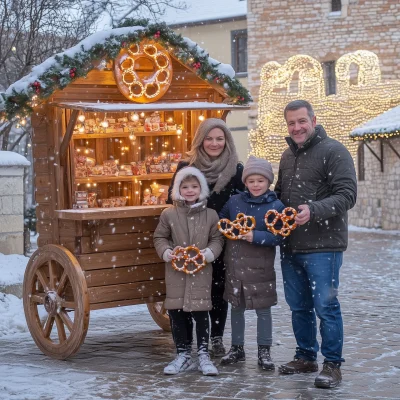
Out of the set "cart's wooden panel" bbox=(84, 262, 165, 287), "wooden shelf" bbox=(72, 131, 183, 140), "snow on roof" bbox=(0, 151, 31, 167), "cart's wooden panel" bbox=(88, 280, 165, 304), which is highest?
"wooden shelf" bbox=(72, 131, 183, 140)

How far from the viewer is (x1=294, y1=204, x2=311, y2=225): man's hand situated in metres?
6.30

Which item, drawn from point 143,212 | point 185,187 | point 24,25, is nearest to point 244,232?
point 185,187

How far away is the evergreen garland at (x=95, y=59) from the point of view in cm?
755

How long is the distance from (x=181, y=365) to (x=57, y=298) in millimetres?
1315

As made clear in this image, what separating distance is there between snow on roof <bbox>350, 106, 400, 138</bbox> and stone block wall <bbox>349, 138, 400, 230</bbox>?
611 millimetres

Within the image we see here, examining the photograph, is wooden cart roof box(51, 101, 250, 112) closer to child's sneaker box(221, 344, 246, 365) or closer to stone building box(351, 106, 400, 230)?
child's sneaker box(221, 344, 246, 365)

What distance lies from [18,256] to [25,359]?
3707 millimetres

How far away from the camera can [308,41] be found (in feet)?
98.3

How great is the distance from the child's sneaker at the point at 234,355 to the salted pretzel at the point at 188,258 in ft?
2.34

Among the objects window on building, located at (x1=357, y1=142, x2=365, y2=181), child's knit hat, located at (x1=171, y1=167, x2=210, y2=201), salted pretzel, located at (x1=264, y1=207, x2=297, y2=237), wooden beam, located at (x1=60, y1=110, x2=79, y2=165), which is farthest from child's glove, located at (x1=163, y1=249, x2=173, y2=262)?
window on building, located at (x1=357, y1=142, x2=365, y2=181)

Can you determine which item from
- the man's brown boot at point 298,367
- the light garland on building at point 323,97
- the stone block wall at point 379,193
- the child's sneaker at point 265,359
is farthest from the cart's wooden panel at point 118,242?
the light garland on building at point 323,97

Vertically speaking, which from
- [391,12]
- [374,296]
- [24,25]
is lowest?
[374,296]

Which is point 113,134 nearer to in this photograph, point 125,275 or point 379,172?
point 125,275

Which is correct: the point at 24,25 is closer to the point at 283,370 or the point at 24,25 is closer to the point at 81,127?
the point at 81,127
